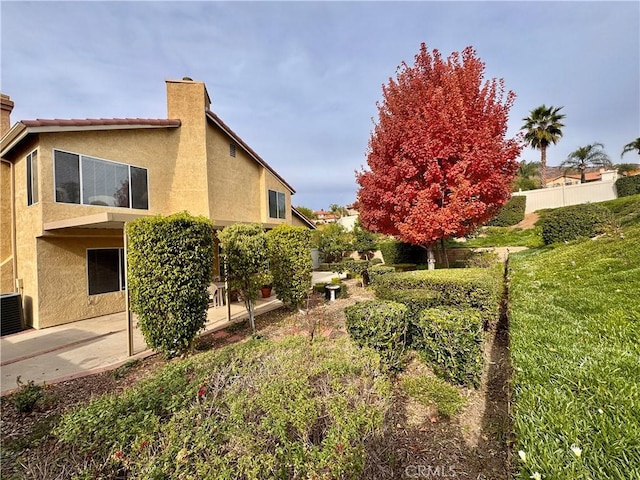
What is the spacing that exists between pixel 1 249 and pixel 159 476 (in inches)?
472

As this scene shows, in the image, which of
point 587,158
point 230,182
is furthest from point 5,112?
point 587,158

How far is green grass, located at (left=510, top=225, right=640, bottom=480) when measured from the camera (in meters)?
1.69

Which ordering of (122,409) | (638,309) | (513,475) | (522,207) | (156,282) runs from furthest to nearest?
1. (522,207)
2. (156,282)
3. (638,309)
4. (122,409)
5. (513,475)

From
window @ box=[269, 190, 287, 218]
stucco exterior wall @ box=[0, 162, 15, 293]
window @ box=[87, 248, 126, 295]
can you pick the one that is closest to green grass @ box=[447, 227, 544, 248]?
window @ box=[269, 190, 287, 218]

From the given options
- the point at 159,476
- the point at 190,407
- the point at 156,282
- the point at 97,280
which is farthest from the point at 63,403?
the point at 97,280

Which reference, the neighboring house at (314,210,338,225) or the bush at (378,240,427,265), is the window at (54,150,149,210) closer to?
the bush at (378,240,427,265)

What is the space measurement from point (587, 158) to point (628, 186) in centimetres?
1296

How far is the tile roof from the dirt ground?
7.01m

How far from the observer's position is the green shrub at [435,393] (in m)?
3.57

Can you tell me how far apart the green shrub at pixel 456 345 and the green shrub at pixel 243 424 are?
1569 mm

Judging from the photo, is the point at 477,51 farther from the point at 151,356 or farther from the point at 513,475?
the point at 151,356

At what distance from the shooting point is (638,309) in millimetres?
3861

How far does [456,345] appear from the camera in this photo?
4098mm

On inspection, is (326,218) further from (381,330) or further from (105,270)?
(381,330)
